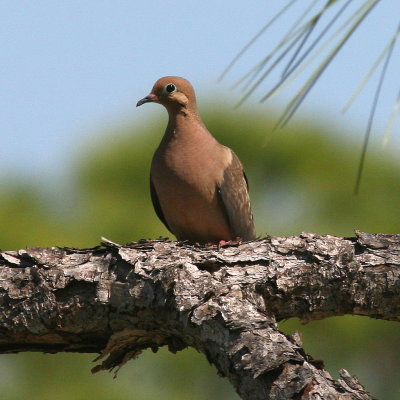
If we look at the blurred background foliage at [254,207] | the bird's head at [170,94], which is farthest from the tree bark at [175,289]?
the blurred background foliage at [254,207]

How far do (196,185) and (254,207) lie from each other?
6599 millimetres

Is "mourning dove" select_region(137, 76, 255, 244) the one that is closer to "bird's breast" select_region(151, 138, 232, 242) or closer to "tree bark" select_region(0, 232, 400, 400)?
"bird's breast" select_region(151, 138, 232, 242)

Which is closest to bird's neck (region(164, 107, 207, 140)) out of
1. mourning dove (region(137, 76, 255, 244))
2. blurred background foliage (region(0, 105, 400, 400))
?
mourning dove (region(137, 76, 255, 244))

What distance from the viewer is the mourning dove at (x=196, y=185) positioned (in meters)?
5.18

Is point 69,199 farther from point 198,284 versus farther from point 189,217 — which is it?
point 198,284

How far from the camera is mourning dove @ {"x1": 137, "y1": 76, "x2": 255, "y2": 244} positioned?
518 centimetres

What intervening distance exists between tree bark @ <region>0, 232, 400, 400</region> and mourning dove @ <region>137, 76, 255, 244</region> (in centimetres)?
161

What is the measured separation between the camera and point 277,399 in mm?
2646

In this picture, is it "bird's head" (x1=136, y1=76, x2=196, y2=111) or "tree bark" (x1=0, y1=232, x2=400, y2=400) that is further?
"bird's head" (x1=136, y1=76, x2=196, y2=111)

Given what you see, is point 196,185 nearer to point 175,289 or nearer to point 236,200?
point 236,200

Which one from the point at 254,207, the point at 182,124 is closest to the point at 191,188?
the point at 182,124

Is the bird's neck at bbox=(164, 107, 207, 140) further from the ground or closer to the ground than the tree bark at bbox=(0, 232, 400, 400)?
further from the ground

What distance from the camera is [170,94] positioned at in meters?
5.61

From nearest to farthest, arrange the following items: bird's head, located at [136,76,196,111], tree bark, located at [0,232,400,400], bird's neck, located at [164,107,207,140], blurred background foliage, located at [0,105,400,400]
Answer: tree bark, located at [0,232,400,400], bird's neck, located at [164,107,207,140], bird's head, located at [136,76,196,111], blurred background foliage, located at [0,105,400,400]
